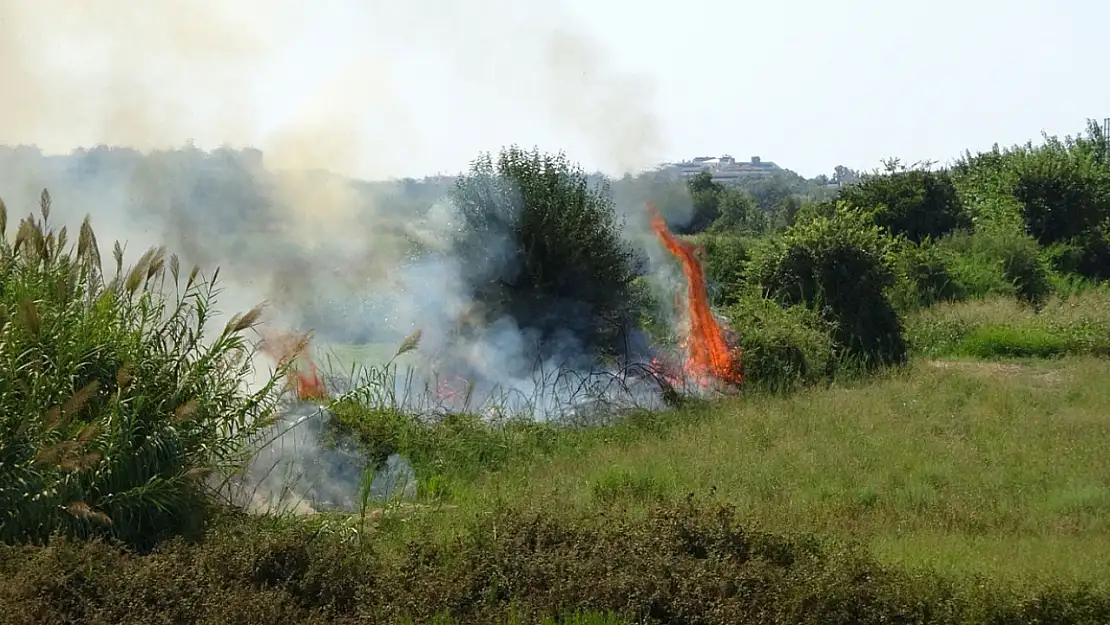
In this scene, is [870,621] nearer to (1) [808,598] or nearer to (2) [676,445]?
(1) [808,598]

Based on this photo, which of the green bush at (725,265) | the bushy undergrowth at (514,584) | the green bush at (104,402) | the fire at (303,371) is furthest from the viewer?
the green bush at (725,265)

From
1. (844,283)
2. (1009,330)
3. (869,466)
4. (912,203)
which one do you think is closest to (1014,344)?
(1009,330)

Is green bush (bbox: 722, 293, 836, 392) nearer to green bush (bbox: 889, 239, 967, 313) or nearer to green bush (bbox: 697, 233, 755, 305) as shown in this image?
green bush (bbox: 697, 233, 755, 305)

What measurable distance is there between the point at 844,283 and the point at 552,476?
23.4 ft

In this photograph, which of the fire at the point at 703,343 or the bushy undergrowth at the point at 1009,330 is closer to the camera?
the fire at the point at 703,343

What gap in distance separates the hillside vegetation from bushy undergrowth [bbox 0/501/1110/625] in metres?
0.01

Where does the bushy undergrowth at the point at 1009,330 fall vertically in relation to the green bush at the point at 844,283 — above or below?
below

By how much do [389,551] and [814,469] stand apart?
3.65 m

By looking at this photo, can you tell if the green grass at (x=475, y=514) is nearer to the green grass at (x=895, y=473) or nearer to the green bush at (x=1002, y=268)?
the green grass at (x=895, y=473)

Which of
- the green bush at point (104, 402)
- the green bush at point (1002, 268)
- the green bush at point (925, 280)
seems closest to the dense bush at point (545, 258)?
the green bush at point (104, 402)

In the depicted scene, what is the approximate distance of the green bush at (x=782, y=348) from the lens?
12.1 m

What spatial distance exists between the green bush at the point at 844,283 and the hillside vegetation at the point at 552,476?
1.01ft

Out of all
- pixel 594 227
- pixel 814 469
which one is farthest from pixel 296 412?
pixel 594 227

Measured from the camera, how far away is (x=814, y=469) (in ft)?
27.2
